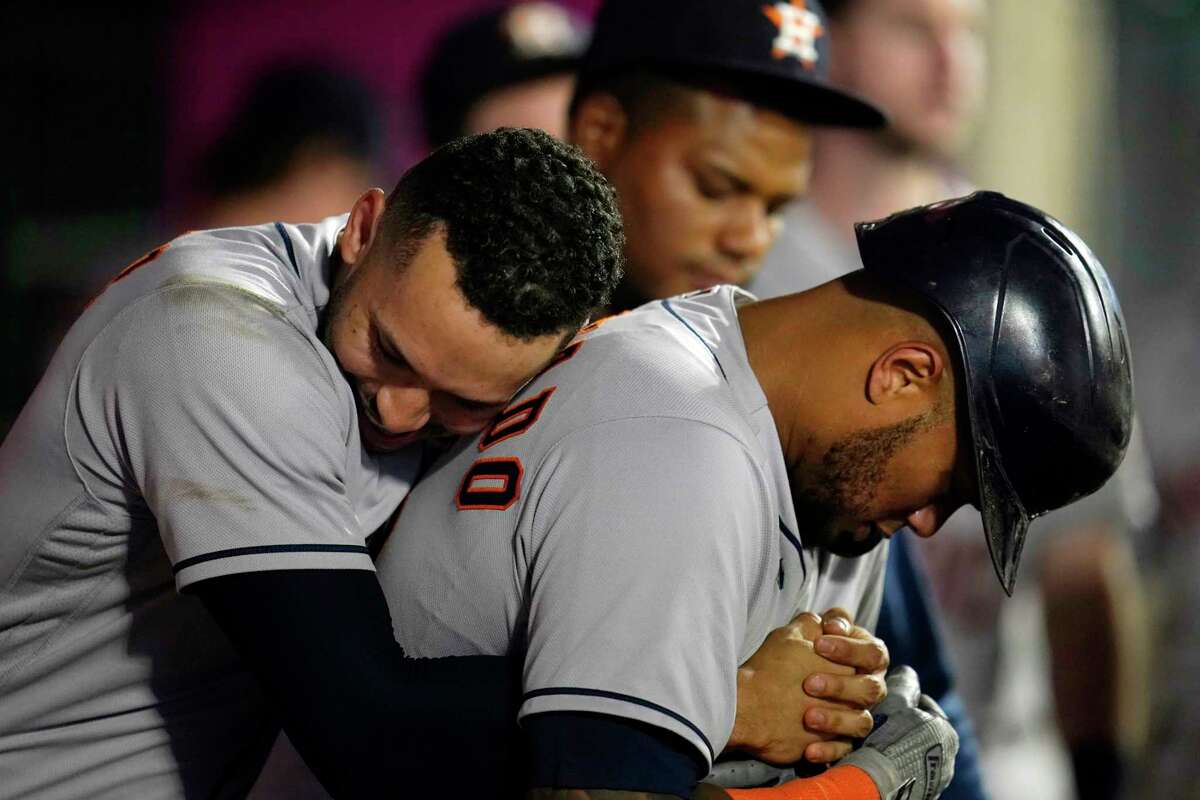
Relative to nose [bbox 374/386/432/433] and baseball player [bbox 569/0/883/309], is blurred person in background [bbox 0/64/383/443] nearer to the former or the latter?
baseball player [bbox 569/0/883/309]

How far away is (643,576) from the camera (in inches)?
Answer: 46.2

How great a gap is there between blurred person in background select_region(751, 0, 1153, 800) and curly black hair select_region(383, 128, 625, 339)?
2.39m

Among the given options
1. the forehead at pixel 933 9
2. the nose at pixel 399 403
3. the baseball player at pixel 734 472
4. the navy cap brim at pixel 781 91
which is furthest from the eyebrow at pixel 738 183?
the forehead at pixel 933 9

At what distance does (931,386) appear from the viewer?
143 centimetres

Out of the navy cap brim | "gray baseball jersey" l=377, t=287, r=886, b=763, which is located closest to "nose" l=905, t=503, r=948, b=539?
"gray baseball jersey" l=377, t=287, r=886, b=763

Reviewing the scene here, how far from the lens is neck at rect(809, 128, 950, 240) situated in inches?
157

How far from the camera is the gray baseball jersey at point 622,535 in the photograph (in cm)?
117

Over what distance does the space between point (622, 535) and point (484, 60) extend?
2.59 metres

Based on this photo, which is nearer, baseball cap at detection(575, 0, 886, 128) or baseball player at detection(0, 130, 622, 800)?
baseball player at detection(0, 130, 622, 800)

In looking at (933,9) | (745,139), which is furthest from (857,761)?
(933,9)

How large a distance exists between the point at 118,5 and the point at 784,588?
272 cm

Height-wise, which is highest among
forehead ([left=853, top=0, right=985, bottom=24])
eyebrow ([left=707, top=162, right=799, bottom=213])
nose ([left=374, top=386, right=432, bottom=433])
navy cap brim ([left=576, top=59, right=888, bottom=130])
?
forehead ([left=853, top=0, right=985, bottom=24])

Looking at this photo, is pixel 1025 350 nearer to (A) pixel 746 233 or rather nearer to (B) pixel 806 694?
(B) pixel 806 694

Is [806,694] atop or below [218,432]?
below
